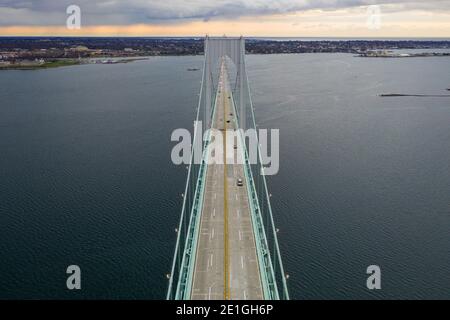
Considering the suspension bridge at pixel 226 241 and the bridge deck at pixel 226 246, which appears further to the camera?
the suspension bridge at pixel 226 241

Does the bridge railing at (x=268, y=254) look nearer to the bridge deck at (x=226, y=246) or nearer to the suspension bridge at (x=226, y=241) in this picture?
the suspension bridge at (x=226, y=241)

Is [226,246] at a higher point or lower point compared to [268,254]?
lower

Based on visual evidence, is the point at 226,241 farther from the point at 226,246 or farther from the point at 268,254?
the point at 268,254

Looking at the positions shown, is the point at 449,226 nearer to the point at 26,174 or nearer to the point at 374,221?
the point at 374,221

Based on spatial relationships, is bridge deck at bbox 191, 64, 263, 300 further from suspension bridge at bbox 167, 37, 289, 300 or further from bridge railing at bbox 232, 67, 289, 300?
bridge railing at bbox 232, 67, 289, 300

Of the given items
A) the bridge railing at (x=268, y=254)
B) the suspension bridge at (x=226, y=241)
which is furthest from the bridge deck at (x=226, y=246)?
the bridge railing at (x=268, y=254)

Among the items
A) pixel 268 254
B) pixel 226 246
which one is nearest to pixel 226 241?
pixel 226 246

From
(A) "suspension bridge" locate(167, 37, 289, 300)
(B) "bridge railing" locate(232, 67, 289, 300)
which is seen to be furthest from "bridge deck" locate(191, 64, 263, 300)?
(B) "bridge railing" locate(232, 67, 289, 300)

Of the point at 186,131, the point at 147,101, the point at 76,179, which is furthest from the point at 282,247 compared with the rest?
the point at 147,101
